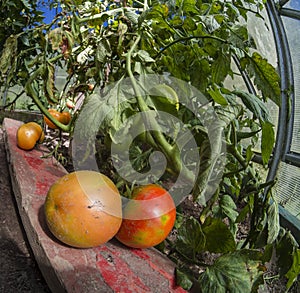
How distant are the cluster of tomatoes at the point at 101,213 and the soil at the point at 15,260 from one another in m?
0.15

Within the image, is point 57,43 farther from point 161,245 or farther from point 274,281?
point 274,281

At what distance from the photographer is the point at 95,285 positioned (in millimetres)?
518

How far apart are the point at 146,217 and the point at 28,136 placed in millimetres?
813

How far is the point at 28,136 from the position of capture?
1.22 m

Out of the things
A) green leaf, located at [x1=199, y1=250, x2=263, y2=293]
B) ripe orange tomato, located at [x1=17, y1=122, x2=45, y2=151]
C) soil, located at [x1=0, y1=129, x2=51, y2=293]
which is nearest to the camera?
green leaf, located at [x1=199, y1=250, x2=263, y2=293]

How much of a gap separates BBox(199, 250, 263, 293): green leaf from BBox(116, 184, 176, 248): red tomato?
12 cm

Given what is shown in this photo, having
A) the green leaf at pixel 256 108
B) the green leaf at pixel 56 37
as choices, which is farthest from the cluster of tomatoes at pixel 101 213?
the green leaf at pixel 56 37

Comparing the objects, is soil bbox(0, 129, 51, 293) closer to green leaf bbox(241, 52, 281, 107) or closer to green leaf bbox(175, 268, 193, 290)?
green leaf bbox(175, 268, 193, 290)

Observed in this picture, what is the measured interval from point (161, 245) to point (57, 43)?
0.58 meters

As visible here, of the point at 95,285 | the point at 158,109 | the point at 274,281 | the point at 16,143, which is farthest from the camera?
the point at 16,143

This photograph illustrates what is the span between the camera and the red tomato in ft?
1.93

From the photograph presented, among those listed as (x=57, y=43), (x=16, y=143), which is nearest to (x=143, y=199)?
(x=57, y=43)

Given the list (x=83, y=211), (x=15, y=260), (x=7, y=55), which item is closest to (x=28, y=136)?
(x=7, y=55)

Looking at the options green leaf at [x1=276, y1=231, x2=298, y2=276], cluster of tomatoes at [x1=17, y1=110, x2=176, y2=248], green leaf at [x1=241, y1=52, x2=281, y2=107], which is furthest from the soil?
green leaf at [x1=241, y1=52, x2=281, y2=107]
